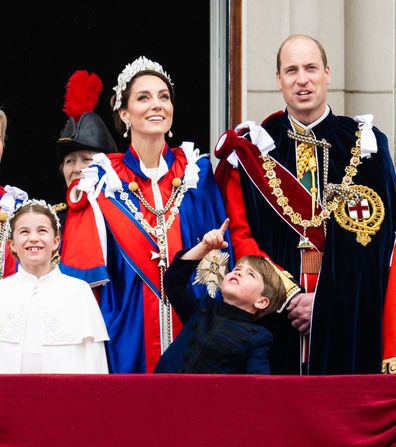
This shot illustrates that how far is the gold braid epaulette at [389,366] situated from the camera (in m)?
5.55

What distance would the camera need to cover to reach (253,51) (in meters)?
6.95

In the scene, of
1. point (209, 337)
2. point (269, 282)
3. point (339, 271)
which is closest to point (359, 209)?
point (339, 271)

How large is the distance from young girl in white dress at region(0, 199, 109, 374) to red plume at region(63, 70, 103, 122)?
1215mm

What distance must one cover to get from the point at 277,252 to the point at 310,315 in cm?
31

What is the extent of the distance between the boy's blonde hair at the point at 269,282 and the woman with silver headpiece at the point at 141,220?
21cm

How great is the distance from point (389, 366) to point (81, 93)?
1977mm

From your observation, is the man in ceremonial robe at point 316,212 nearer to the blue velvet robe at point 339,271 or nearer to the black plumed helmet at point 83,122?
the blue velvet robe at point 339,271

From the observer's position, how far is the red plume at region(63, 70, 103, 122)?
6.64m

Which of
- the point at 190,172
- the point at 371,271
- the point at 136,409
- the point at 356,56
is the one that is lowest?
the point at 136,409

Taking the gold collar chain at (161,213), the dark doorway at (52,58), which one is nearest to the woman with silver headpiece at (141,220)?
the gold collar chain at (161,213)

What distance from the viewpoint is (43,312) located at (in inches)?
212

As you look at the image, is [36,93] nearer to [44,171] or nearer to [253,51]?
[44,171]

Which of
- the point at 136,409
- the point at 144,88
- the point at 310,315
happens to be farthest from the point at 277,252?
the point at 136,409

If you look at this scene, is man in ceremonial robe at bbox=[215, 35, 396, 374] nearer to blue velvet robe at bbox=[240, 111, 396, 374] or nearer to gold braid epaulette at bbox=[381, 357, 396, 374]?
blue velvet robe at bbox=[240, 111, 396, 374]
